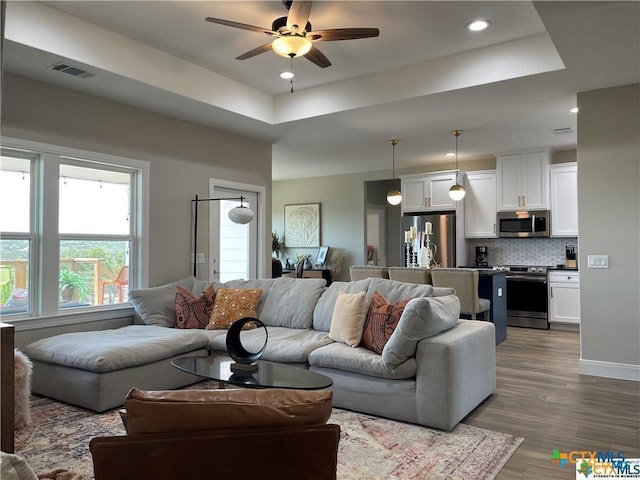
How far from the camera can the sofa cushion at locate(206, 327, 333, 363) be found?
3508mm

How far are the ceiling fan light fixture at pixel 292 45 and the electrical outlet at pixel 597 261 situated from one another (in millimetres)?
3204

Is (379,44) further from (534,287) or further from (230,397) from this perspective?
(534,287)

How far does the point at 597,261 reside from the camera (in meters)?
4.30

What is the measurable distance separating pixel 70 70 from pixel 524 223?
6292 mm

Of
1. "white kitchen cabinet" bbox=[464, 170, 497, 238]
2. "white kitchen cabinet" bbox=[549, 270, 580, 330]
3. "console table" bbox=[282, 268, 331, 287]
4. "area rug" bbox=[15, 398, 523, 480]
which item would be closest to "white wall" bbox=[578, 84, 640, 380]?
Result: "area rug" bbox=[15, 398, 523, 480]

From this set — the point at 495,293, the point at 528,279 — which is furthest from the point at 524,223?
the point at 495,293

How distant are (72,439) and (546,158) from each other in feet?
22.6

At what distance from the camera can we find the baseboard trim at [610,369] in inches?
163

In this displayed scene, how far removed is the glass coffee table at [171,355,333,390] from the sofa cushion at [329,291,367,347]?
2.40 ft

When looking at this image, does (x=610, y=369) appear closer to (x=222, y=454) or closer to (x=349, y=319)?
(x=349, y=319)

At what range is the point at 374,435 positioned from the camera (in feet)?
9.63

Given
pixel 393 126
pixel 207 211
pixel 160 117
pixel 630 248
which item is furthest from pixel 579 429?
pixel 160 117

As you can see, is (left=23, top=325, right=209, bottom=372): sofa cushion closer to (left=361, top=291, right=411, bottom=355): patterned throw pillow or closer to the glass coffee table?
the glass coffee table

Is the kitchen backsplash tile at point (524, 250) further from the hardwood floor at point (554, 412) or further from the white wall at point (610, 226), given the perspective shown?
the white wall at point (610, 226)
